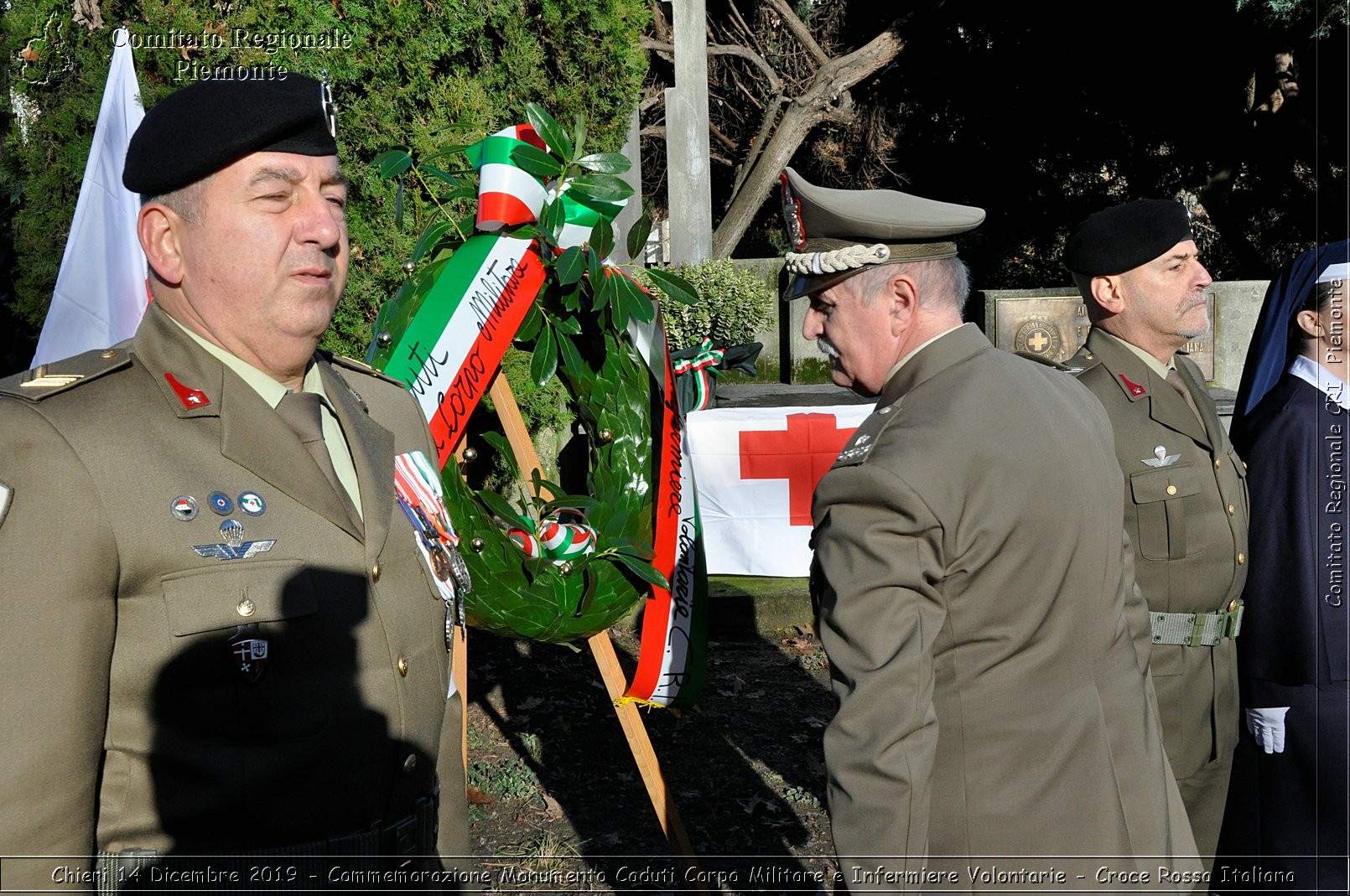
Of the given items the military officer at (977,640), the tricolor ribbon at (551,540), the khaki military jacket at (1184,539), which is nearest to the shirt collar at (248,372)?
the military officer at (977,640)

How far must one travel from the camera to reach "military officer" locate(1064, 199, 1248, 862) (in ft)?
10.2

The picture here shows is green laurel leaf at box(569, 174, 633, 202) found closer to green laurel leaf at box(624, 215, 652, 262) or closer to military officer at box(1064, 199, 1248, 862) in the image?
green laurel leaf at box(624, 215, 652, 262)

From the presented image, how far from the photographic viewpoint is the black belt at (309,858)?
1.56 m

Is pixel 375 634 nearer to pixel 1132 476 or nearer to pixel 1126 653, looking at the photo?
pixel 1126 653

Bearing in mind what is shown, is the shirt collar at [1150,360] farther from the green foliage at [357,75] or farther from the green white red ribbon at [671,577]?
the green foliage at [357,75]

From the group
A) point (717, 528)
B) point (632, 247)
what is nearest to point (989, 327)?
point (717, 528)

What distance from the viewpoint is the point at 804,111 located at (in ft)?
51.2

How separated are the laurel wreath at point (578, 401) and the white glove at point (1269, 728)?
1.81 meters

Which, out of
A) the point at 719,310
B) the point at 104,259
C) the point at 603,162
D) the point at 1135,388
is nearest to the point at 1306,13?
the point at 719,310

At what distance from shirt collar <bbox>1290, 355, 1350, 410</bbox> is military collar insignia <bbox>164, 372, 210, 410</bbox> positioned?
295cm

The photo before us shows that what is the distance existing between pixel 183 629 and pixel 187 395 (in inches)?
15.1

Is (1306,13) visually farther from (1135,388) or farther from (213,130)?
(213,130)

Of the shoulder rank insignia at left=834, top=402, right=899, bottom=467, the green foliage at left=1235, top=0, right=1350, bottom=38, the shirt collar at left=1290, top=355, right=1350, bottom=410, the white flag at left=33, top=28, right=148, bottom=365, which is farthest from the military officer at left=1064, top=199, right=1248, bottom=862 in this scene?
the green foliage at left=1235, top=0, right=1350, bottom=38

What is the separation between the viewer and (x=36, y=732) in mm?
1454
